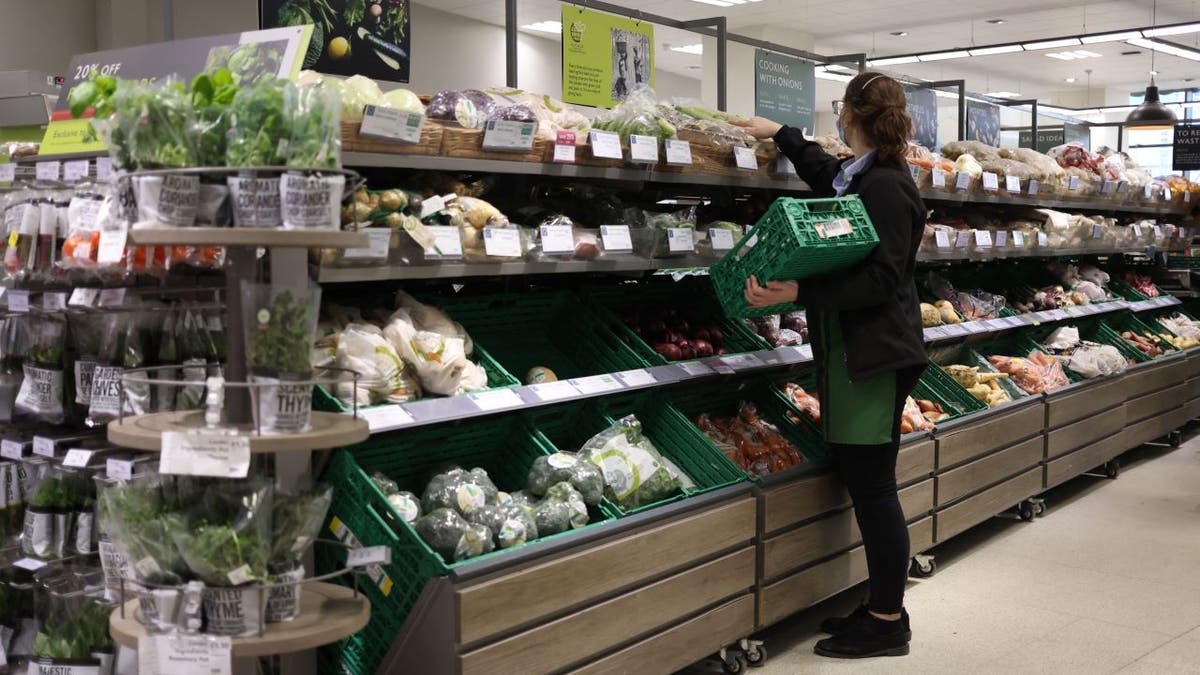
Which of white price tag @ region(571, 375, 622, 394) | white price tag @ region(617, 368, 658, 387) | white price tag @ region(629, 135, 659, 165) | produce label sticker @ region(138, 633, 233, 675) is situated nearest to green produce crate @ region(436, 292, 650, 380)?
white price tag @ region(617, 368, 658, 387)

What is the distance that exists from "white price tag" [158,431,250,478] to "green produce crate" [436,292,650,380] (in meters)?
1.50

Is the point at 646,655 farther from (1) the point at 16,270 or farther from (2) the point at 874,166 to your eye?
(1) the point at 16,270

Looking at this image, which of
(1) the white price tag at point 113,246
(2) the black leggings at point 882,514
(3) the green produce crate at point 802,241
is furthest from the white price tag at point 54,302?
(2) the black leggings at point 882,514

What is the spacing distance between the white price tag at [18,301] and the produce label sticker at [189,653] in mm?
1289

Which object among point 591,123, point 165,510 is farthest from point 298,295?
point 591,123

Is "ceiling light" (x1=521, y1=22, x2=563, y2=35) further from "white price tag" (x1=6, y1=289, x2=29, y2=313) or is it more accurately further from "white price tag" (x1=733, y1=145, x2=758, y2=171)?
"white price tag" (x1=6, y1=289, x2=29, y2=313)

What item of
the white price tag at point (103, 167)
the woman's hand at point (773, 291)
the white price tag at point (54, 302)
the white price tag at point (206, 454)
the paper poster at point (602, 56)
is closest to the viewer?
the white price tag at point (206, 454)

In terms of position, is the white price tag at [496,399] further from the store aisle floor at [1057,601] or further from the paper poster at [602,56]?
the paper poster at [602,56]

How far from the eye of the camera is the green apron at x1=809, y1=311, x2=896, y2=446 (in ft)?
12.1

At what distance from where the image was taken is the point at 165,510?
224 cm

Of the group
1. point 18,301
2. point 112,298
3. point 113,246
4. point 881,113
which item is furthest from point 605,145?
point 18,301

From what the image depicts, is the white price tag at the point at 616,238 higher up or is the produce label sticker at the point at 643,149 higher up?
the produce label sticker at the point at 643,149

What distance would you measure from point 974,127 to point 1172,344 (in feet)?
6.76

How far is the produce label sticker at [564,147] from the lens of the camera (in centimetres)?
338
